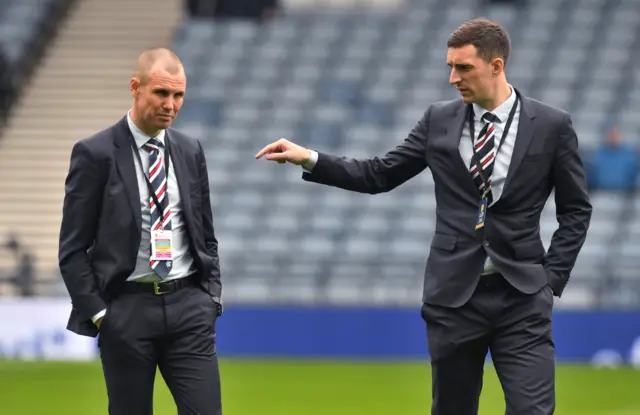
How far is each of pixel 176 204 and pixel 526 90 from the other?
51.7 feet

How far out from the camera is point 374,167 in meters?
7.04

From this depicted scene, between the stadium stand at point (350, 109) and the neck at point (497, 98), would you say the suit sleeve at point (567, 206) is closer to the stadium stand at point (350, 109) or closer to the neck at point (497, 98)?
the neck at point (497, 98)

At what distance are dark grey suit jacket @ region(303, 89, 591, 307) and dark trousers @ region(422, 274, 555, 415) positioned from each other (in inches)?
2.7

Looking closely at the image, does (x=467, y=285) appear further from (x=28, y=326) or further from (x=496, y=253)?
(x=28, y=326)

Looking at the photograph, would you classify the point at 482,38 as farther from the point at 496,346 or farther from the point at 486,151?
the point at 496,346

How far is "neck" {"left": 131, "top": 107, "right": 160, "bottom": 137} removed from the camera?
6.47 meters

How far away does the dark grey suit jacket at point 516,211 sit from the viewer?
6625 mm

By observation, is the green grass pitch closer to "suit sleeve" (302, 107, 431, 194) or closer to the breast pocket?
"suit sleeve" (302, 107, 431, 194)

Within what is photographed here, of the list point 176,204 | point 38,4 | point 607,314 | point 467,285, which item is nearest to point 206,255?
point 176,204

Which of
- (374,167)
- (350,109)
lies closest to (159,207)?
(374,167)

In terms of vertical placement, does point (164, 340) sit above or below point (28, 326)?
above

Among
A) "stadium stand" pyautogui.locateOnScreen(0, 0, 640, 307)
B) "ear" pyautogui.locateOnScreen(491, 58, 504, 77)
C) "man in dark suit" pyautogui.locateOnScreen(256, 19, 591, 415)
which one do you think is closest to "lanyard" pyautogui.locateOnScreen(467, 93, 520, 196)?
"man in dark suit" pyautogui.locateOnScreen(256, 19, 591, 415)

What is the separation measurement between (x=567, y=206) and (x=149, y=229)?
192 centimetres

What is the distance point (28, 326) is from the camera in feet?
57.3
